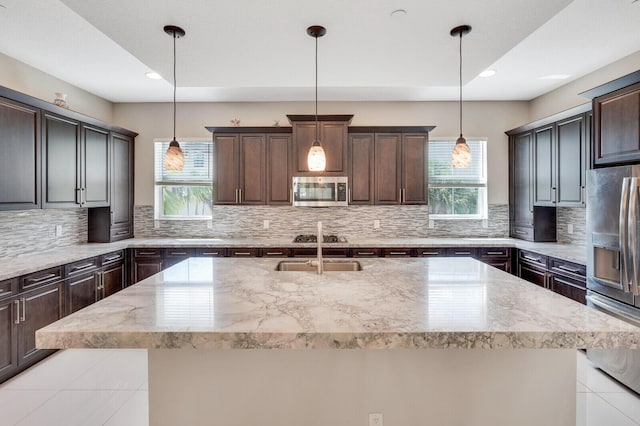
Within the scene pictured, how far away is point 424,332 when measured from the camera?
52.1 inches

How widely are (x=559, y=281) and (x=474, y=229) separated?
1.58 m

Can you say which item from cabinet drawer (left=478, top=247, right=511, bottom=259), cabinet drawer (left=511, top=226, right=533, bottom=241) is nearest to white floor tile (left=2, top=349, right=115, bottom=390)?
cabinet drawer (left=478, top=247, right=511, bottom=259)

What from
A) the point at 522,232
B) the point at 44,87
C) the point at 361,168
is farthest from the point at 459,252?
the point at 44,87

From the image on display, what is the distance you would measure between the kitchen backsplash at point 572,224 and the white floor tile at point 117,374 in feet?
16.0

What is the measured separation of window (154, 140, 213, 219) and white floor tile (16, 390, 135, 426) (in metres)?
2.73

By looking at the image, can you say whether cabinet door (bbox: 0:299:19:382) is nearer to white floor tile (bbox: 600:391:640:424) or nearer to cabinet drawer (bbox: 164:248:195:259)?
cabinet drawer (bbox: 164:248:195:259)

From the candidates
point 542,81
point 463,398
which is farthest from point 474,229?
point 463,398

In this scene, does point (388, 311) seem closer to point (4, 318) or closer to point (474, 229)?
point (4, 318)

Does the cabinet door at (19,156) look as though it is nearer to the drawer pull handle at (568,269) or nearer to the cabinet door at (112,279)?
the cabinet door at (112,279)

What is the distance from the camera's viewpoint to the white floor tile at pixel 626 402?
241 cm

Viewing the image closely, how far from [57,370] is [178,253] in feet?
5.49

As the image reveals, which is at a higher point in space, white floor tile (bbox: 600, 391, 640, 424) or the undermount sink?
the undermount sink

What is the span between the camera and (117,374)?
2973mm

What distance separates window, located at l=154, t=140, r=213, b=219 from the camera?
505cm
